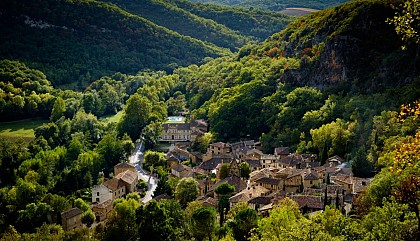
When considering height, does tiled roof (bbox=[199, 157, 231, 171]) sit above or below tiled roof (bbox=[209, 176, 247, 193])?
below

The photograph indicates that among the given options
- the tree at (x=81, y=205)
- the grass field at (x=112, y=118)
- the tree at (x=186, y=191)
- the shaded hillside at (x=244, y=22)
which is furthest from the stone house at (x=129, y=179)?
the shaded hillside at (x=244, y=22)

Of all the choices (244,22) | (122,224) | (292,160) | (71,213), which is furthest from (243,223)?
(244,22)

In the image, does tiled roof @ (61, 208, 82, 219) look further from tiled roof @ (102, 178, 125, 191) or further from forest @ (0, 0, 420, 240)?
tiled roof @ (102, 178, 125, 191)

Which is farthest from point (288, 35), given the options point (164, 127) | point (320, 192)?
point (320, 192)

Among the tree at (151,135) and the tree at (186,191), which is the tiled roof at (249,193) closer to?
the tree at (186,191)

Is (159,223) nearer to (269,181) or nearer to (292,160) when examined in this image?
(269,181)

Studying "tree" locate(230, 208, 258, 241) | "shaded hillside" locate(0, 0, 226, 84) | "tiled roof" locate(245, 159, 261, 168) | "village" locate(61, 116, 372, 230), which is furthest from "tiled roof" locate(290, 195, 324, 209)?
"shaded hillside" locate(0, 0, 226, 84)
